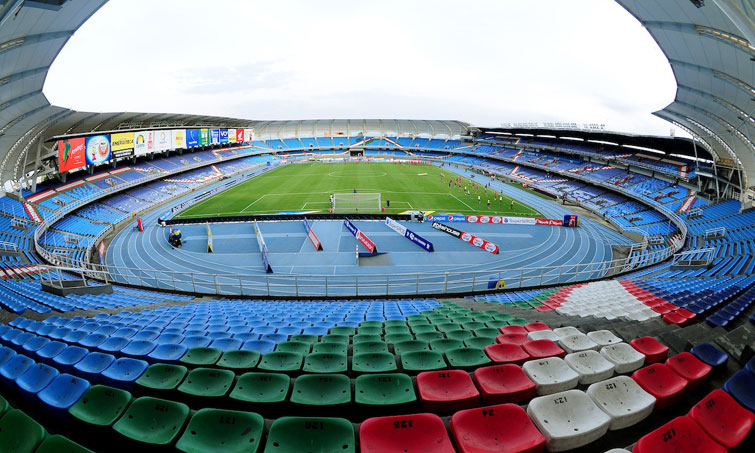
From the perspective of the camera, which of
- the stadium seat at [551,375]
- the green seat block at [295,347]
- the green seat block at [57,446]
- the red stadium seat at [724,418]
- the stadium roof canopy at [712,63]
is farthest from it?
the stadium roof canopy at [712,63]

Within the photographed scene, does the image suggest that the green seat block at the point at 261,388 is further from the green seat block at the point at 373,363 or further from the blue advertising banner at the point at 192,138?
the blue advertising banner at the point at 192,138

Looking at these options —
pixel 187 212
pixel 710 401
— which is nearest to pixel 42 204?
pixel 187 212

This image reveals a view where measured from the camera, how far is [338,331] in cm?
721

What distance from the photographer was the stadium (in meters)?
3.24

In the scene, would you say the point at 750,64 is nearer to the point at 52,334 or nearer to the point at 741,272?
the point at 741,272

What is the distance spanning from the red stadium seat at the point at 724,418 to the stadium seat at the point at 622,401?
41 cm

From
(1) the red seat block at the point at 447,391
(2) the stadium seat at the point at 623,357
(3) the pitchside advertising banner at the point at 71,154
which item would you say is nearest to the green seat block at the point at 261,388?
(1) the red seat block at the point at 447,391

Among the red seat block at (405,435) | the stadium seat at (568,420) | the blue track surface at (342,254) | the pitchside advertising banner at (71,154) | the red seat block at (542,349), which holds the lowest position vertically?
the blue track surface at (342,254)

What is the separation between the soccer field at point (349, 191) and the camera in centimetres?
3841

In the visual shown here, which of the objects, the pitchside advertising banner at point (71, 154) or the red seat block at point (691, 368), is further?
the pitchside advertising banner at point (71, 154)

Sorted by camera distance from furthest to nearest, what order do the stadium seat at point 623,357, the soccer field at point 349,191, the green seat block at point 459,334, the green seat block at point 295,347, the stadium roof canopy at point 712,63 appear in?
the soccer field at point 349,191, the stadium roof canopy at point 712,63, the green seat block at point 459,334, the green seat block at point 295,347, the stadium seat at point 623,357

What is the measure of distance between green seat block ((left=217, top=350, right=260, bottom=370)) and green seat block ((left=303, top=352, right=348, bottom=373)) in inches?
32.4

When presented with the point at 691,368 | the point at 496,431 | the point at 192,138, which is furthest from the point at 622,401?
the point at 192,138

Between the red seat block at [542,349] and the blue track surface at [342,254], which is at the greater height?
the red seat block at [542,349]
